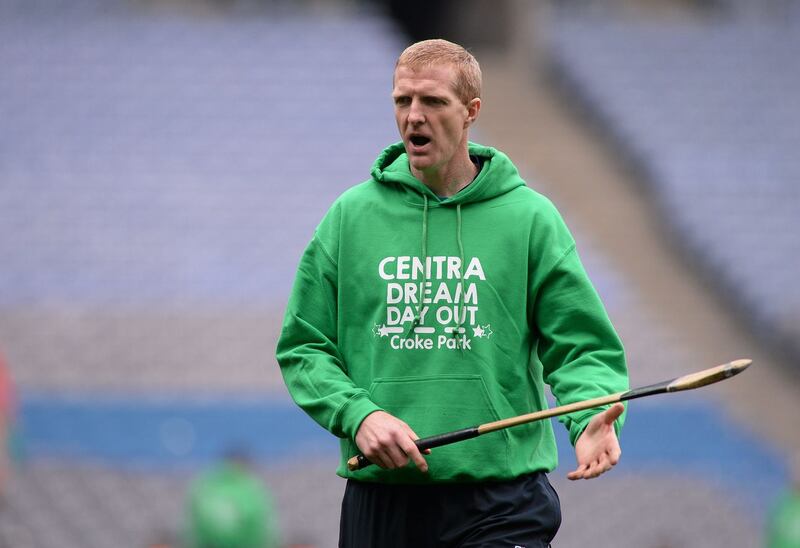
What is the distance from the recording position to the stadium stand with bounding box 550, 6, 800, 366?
14492 mm

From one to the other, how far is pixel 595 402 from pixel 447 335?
403mm

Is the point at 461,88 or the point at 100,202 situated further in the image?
the point at 100,202

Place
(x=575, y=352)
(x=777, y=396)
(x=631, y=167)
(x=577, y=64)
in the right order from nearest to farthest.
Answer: (x=575, y=352) → (x=777, y=396) → (x=631, y=167) → (x=577, y=64)

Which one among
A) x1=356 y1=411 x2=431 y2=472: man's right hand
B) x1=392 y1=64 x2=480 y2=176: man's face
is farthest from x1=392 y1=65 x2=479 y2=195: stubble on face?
x1=356 y1=411 x2=431 y2=472: man's right hand

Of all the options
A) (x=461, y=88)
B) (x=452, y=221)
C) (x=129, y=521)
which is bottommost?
(x=129, y=521)

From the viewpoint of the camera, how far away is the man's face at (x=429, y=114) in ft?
10.6

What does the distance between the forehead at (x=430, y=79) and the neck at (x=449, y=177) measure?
219mm

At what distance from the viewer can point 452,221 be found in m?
3.33

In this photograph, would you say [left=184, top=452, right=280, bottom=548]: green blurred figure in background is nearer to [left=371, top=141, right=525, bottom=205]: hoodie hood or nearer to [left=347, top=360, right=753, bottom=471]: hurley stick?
[left=371, top=141, right=525, bottom=205]: hoodie hood

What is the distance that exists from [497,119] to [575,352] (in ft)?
47.7

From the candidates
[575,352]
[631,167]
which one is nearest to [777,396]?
[631,167]

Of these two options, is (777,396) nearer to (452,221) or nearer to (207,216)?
(207,216)

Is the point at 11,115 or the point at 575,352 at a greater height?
the point at 11,115

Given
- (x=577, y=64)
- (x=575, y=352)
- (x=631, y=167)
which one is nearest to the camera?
(x=575, y=352)
